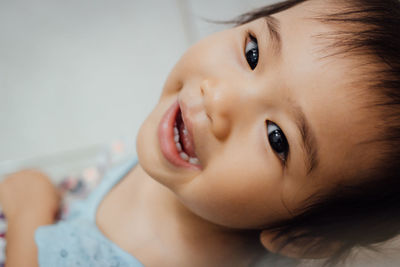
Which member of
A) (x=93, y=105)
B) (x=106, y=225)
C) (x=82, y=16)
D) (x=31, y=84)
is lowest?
(x=106, y=225)

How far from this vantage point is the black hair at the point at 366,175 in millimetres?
424

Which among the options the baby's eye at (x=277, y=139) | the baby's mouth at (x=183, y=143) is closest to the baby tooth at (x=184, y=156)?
the baby's mouth at (x=183, y=143)

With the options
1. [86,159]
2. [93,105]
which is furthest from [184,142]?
[93,105]

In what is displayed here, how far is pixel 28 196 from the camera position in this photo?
688 millimetres

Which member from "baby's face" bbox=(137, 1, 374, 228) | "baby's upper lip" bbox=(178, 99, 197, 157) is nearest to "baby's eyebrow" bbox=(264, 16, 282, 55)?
"baby's face" bbox=(137, 1, 374, 228)

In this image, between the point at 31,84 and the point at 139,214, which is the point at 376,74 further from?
the point at 31,84

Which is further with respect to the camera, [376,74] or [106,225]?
[106,225]

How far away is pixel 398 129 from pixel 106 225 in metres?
0.53

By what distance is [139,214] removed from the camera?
647mm

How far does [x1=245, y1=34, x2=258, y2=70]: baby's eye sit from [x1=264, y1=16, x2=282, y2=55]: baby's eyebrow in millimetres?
32

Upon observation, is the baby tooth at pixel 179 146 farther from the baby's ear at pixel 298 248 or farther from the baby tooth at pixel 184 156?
the baby's ear at pixel 298 248

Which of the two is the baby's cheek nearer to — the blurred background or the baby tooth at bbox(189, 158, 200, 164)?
the baby tooth at bbox(189, 158, 200, 164)

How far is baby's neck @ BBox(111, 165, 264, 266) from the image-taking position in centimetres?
59

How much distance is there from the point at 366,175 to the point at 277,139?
5.2 inches
